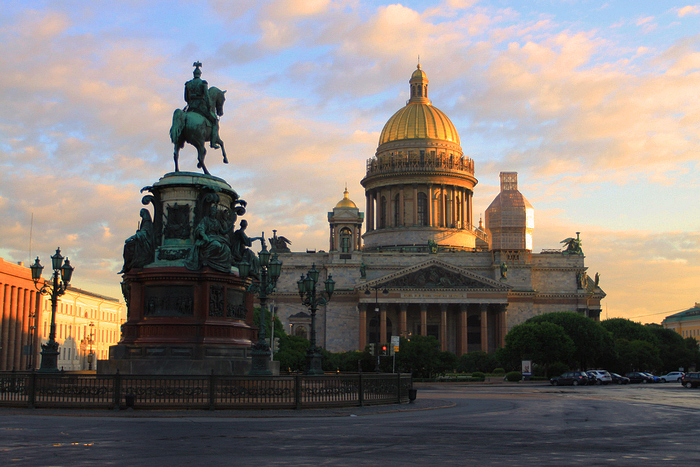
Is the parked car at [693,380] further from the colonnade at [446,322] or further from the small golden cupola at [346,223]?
the small golden cupola at [346,223]

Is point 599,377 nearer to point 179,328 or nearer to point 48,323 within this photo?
point 179,328

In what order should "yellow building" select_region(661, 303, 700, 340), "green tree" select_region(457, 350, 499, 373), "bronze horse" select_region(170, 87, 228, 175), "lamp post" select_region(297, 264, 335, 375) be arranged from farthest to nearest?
"yellow building" select_region(661, 303, 700, 340) → "green tree" select_region(457, 350, 499, 373) → "lamp post" select_region(297, 264, 335, 375) → "bronze horse" select_region(170, 87, 228, 175)

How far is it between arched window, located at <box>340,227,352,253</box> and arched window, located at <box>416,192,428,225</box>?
12941 mm

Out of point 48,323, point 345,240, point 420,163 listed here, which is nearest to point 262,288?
point 48,323

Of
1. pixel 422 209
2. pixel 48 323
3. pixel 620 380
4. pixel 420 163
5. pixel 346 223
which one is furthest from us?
pixel 422 209

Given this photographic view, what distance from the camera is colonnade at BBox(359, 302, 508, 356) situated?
4304 inches

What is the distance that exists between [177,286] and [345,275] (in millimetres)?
88305

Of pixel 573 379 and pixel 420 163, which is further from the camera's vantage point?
pixel 420 163

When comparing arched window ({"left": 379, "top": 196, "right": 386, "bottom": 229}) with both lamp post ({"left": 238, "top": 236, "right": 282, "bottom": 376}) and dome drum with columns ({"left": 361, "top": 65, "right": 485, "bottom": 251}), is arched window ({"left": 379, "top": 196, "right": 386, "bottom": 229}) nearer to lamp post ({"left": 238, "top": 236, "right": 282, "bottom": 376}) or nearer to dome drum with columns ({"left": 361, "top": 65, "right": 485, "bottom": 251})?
dome drum with columns ({"left": 361, "top": 65, "right": 485, "bottom": 251})

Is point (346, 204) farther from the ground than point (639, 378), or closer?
farther from the ground

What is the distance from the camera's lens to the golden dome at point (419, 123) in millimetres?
128375

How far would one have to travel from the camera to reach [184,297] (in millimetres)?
27000

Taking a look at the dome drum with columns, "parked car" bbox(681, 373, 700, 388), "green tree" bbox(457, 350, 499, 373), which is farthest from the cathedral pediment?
"parked car" bbox(681, 373, 700, 388)

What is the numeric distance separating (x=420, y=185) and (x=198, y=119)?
9871 cm
